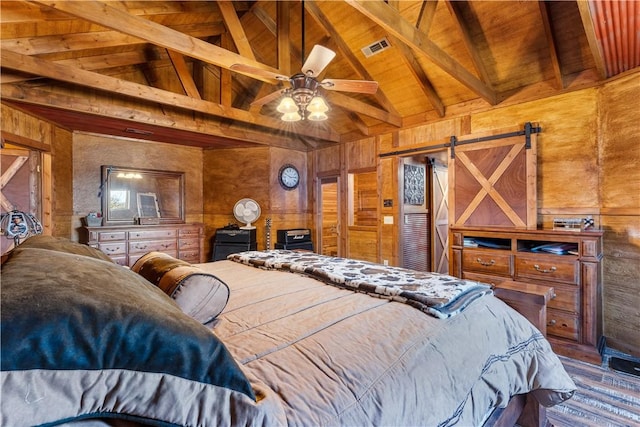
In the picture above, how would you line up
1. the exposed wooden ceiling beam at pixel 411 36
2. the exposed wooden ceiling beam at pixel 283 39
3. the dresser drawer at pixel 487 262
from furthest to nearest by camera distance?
the exposed wooden ceiling beam at pixel 283 39 < the dresser drawer at pixel 487 262 < the exposed wooden ceiling beam at pixel 411 36

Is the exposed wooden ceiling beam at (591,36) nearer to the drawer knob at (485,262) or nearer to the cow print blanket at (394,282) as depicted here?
the drawer knob at (485,262)

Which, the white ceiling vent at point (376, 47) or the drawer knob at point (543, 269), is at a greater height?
the white ceiling vent at point (376, 47)

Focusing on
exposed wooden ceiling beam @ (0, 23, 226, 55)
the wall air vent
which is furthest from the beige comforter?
the wall air vent

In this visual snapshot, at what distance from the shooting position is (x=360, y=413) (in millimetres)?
835

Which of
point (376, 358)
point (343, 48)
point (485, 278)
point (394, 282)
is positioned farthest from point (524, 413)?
point (343, 48)

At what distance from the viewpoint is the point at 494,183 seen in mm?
3588

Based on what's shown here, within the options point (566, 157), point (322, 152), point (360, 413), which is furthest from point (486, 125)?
point (360, 413)

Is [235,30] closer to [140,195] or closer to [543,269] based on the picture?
[140,195]

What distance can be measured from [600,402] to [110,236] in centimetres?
575

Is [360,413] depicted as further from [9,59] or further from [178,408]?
[9,59]

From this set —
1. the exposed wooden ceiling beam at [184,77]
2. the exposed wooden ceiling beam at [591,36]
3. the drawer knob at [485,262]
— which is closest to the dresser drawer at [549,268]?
the drawer knob at [485,262]

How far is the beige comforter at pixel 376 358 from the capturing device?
85 cm

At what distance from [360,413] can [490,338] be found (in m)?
0.86

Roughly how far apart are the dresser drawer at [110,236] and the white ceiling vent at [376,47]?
4.48 metres
